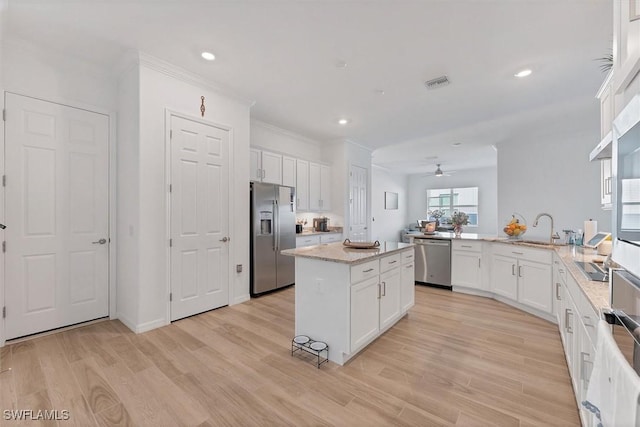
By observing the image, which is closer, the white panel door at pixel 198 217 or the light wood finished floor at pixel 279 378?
the light wood finished floor at pixel 279 378

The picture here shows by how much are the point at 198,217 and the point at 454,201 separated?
8913mm

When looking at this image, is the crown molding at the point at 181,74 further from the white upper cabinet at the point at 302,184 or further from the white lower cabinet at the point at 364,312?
the white lower cabinet at the point at 364,312

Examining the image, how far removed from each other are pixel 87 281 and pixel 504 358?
4.11 m

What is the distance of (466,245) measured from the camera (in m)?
4.02

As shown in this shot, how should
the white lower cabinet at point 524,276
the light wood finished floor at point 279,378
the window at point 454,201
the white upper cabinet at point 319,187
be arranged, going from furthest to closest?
the window at point 454,201 < the white upper cabinet at point 319,187 < the white lower cabinet at point 524,276 < the light wood finished floor at point 279,378

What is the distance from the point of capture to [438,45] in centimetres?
250

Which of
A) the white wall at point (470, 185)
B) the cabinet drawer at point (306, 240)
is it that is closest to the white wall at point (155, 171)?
the cabinet drawer at point (306, 240)

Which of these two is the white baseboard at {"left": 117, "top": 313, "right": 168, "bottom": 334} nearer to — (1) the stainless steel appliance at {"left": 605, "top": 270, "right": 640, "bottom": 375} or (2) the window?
(1) the stainless steel appliance at {"left": 605, "top": 270, "right": 640, "bottom": 375}

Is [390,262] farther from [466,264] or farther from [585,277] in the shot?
[466,264]

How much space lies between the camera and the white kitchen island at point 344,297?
2137 millimetres

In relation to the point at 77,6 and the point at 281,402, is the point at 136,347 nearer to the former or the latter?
the point at 281,402

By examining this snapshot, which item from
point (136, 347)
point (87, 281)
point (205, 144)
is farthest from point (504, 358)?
point (87, 281)

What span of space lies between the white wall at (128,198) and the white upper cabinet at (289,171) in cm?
233

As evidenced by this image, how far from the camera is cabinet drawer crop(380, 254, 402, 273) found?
8.33 ft
